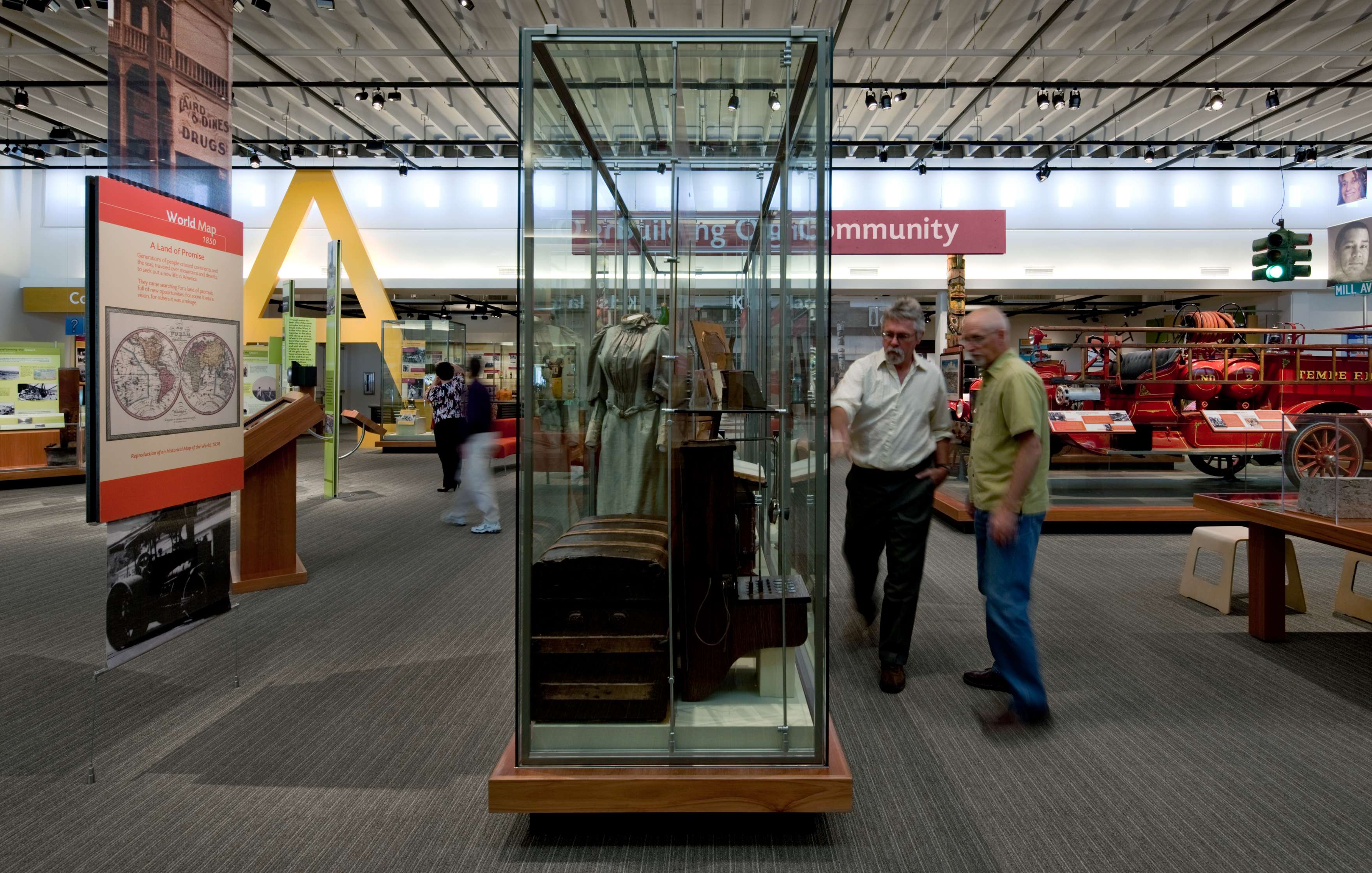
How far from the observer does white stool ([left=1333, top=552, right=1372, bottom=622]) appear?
3.84 m

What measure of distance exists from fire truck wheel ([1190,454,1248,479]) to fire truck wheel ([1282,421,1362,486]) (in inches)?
183

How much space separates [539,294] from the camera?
7.36ft

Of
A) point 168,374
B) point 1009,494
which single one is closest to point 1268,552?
point 1009,494

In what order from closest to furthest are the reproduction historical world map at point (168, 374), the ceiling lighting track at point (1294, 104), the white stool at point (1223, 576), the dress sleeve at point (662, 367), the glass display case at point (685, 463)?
the glass display case at point (685, 463)
the dress sleeve at point (662, 367)
the reproduction historical world map at point (168, 374)
the white stool at point (1223, 576)
the ceiling lighting track at point (1294, 104)

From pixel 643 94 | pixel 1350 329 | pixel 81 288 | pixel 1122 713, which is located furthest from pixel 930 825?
pixel 81 288

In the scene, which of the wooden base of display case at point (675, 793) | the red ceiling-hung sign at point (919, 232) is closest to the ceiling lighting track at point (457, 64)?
the red ceiling-hung sign at point (919, 232)

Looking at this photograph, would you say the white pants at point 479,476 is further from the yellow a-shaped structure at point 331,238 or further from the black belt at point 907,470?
the yellow a-shaped structure at point 331,238

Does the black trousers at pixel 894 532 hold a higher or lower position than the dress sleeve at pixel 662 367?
lower

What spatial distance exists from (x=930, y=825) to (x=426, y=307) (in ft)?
71.4

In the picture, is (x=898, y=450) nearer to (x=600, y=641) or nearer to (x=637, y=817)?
(x=600, y=641)

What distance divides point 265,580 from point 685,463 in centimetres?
363

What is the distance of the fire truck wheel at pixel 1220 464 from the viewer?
7.72m

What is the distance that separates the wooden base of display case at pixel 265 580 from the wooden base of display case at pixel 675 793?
3.33 meters

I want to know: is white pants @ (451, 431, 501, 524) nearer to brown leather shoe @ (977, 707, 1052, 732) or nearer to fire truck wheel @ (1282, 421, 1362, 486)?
brown leather shoe @ (977, 707, 1052, 732)
